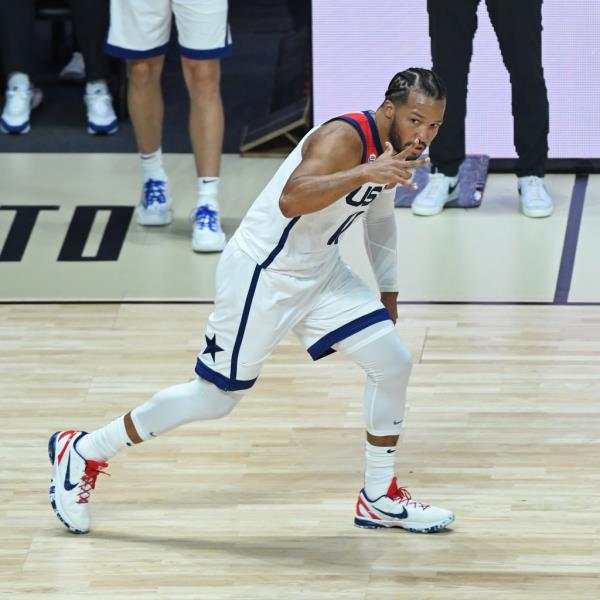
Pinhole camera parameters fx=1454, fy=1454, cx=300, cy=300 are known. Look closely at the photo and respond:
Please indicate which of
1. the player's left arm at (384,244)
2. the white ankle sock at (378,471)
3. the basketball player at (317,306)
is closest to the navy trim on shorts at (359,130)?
the basketball player at (317,306)

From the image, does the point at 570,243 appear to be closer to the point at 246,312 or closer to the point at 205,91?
the point at 205,91

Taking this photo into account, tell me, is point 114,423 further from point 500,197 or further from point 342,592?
point 500,197

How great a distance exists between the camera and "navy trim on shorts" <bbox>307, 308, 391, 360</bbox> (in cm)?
359

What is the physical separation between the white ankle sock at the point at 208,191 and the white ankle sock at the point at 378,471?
2331mm

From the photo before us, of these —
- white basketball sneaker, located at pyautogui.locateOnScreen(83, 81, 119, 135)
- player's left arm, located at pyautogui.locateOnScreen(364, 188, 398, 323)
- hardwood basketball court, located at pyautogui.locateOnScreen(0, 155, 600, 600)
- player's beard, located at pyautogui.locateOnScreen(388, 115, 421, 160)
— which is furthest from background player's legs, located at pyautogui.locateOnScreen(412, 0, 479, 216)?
player's beard, located at pyautogui.locateOnScreen(388, 115, 421, 160)

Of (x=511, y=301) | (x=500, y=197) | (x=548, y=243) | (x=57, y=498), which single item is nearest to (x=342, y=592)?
(x=57, y=498)

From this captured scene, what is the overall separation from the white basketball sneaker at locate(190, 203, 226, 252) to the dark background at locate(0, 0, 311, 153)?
1.23 metres

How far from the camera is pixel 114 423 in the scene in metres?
3.79

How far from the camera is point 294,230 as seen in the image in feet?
Answer: 11.7

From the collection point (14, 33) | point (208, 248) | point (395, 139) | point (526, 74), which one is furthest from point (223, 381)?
point (14, 33)

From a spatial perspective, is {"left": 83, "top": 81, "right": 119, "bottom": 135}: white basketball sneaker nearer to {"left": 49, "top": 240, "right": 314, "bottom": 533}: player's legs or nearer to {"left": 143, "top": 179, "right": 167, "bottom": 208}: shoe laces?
{"left": 143, "top": 179, "right": 167, "bottom": 208}: shoe laces

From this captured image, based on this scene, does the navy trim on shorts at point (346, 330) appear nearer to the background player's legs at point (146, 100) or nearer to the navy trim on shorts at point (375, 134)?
the navy trim on shorts at point (375, 134)

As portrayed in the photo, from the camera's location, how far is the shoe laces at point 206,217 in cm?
590

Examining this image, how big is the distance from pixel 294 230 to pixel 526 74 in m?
2.99
